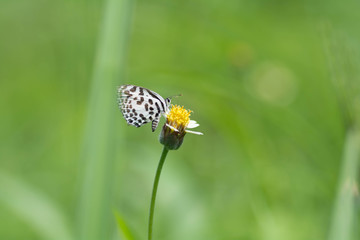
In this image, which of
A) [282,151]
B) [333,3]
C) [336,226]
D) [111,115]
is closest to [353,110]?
[336,226]

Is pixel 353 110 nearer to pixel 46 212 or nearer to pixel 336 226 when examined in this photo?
pixel 336 226

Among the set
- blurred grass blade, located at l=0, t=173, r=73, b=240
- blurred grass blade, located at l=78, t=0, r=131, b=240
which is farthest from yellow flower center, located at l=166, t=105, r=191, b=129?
blurred grass blade, located at l=0, t=173, r=73, b=240

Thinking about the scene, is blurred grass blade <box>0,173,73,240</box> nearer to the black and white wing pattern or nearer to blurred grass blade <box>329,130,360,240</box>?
the black and white wing pattern

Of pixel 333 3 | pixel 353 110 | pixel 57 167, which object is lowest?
pixel 57 167

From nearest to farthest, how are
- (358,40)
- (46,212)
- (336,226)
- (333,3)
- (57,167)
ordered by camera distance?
(336,226) < (46,212) < (57,167) < (358,40) < (333,3)

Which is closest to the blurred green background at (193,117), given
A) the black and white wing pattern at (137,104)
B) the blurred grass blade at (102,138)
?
the blurred grass blade at (102,138)
